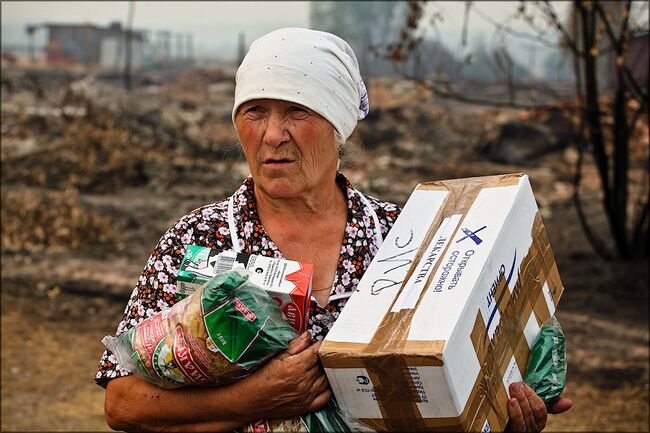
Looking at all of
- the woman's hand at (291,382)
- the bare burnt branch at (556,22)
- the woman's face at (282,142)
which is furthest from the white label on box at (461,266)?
the bare burnt branch at (556,22)

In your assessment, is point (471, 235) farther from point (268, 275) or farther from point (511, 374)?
point (268, 275)

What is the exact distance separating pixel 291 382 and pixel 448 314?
371mm

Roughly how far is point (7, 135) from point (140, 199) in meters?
3.34

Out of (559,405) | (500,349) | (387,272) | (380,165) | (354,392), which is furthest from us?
(380,165)

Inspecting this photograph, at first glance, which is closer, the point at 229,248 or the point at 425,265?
the point at 425,265

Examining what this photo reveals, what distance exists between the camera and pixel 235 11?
48.9 feet

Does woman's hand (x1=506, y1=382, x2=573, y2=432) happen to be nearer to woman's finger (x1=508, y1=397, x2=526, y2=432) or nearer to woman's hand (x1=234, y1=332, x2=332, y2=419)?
woman's finger (x1=508, y1=397, x2=526, y2=432)

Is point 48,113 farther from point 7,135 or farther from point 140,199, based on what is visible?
point 140,199

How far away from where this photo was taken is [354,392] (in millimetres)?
1987

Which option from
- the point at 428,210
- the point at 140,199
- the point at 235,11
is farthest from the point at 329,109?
the point at 235,11

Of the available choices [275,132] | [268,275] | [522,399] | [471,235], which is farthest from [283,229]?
[522,399]

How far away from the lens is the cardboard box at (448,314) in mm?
1882

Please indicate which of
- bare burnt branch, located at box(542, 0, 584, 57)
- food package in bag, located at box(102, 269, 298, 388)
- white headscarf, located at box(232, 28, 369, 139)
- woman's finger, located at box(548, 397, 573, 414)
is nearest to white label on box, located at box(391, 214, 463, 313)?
food package in bag, located at box(102, 269, 298, 388)

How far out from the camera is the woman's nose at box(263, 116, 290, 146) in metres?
2.22
